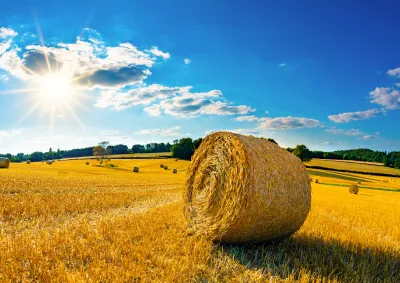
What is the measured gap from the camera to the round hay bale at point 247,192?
5984mm

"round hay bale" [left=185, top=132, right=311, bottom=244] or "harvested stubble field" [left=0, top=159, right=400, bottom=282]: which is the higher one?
"round hay bale" [left=185, top=132, right=311, bottom=244]

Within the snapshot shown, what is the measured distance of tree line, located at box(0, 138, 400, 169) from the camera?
7356 cm

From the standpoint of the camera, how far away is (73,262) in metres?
4.90

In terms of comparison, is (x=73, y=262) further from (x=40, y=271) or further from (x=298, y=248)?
(x=298, y=248)

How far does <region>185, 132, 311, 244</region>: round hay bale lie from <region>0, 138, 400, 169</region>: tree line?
4965 centimetres

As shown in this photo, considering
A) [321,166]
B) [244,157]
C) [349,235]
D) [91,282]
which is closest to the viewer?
[91,282]

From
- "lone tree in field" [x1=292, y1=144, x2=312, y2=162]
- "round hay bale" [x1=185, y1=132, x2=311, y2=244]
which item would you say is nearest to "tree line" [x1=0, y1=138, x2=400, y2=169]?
"lone tree in field" [x1=292, y1=144, x2=312, y2=162]

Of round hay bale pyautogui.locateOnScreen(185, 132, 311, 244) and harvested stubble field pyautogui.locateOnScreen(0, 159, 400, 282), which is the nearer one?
harvested stubble field pyautogui.locateOnScreen(0, 159, 400, 282)

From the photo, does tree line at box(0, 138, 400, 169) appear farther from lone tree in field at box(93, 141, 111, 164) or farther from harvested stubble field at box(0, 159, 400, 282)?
harvested stubble field at box(0, 159, 400, 282)

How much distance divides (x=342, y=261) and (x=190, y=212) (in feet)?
11.6

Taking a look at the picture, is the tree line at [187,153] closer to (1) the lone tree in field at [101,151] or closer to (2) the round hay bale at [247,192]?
(1) the lone tree in field at [101,151]

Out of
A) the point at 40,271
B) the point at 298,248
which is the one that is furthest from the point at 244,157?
the point at 40,271

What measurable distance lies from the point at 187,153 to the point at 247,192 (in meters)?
68.8

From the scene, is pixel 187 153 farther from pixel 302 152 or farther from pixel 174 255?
pixel 174 255
